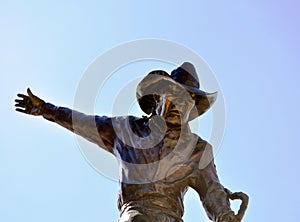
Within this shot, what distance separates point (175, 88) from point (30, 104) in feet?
4.72

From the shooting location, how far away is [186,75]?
21.8ft

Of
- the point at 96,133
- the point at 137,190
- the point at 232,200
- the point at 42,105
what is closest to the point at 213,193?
the point at 232,200

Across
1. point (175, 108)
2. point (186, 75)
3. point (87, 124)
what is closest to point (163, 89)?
point (175, 108)

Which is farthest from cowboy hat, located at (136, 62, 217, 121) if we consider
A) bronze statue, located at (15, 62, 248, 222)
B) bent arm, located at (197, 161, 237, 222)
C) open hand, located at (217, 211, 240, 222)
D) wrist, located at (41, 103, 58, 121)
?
open hand, located at (217, 211, 240, 222)

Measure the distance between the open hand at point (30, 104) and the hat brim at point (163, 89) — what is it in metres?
0.97

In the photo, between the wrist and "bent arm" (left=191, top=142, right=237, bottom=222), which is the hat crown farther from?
the wrist

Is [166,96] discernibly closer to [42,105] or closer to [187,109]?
[187,109]

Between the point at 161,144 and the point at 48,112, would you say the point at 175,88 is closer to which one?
the point at 161,144

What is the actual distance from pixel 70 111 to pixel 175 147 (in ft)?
3.61

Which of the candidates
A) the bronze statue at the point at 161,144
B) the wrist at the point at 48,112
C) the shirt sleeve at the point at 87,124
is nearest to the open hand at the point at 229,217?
the bronze statue at the point at 161,144

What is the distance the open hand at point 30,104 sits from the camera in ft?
21.6

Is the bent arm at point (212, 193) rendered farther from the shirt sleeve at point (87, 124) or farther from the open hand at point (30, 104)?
the open hand at point (30, 104)

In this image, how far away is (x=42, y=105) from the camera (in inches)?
262

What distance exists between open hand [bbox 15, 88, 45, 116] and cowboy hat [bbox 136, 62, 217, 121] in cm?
97
